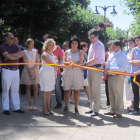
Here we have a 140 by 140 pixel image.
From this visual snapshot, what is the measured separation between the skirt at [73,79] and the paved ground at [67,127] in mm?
717

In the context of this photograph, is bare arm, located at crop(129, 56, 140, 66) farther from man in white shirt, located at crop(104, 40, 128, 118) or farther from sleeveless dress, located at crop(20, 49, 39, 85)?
sleeveless dress, located at crop(20, 49, 39, 85)

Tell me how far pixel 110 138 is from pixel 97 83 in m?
2.01

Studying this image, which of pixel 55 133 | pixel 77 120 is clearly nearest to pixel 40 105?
pixel 77 120

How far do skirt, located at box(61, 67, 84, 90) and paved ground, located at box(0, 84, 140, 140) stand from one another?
2.35 ft

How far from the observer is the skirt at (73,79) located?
685 cm

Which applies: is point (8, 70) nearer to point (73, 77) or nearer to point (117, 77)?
point (73, 77)

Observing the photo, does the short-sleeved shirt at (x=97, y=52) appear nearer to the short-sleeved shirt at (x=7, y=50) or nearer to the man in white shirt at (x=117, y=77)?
the man in white shirt at (x=117, y=77)

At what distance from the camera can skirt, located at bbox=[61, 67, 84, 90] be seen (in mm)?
6852

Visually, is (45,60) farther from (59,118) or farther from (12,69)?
(59,118)

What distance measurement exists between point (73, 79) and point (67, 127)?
1.48 metres

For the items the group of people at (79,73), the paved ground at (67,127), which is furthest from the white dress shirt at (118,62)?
the paved ground at (67,127)

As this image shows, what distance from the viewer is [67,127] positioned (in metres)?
5.73

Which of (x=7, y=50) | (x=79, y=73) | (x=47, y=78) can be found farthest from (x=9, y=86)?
(x=79, y=73)

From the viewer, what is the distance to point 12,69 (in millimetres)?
7004
